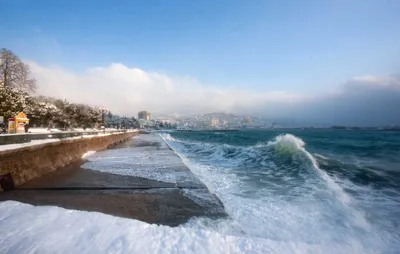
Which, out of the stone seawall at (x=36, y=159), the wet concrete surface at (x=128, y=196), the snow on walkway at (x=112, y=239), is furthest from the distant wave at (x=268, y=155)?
the stone seawall at (x=36, y=159)

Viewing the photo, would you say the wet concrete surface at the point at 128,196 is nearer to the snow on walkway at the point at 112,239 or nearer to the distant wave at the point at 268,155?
the snow on walkway at the point at 112,239

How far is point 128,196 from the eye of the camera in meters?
6.84

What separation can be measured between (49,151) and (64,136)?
4.13 m

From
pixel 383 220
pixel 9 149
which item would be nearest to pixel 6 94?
pixel 9 149

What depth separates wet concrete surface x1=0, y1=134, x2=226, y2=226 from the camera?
5508 millimetres

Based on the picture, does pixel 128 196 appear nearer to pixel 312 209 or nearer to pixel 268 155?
pixel 312 209

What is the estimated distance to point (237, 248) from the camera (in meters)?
3.74

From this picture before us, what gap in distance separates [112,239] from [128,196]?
3.13 metres

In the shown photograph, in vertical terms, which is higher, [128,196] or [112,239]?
[112,239]

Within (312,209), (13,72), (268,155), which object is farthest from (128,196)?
(13,72)

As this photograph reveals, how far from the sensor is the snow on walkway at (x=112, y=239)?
352 cm

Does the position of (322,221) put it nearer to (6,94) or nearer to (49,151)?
(49,151)

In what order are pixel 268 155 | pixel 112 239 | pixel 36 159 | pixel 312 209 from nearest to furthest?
pixel 112 239 → pixel 312 209 → pixel 36 159 → pixel 268 155

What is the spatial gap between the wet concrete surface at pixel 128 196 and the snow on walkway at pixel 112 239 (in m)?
0.75
